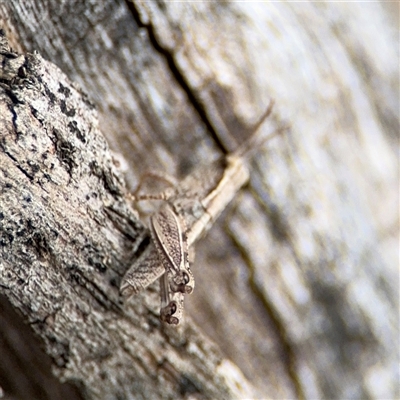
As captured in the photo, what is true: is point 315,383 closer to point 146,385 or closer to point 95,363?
point 146,385

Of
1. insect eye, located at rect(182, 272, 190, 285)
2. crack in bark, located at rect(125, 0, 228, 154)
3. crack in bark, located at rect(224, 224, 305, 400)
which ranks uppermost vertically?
crack in bark, located at rect(125, 0, 228, 154)

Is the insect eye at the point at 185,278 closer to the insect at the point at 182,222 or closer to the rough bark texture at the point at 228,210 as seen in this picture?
the insect at the point at 182,222

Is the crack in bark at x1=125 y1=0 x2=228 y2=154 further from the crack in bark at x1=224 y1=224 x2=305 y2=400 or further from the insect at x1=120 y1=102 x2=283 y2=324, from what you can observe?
the crack in bark at x1=224 y1=224 x2=305 y2=400

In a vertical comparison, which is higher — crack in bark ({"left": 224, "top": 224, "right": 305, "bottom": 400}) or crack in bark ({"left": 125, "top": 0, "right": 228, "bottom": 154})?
crack in bark ({"left": 125, "top": 0, "right": 228, "bottom": 154})

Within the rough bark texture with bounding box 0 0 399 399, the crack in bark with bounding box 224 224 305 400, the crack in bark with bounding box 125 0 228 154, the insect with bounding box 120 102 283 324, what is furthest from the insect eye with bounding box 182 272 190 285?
the crack in bark with bounding box 125 0 228 154

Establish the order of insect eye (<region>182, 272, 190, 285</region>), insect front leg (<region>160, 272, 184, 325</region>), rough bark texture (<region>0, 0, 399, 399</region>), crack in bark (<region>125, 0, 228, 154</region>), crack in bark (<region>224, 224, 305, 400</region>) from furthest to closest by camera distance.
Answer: crack in bark (<region>224, 224, 305, 400</region>) → crack in bark (<region>125, 0, 228, 154</region>) → insect eye (<region>182, 272, 190, 285</region>) → insect front leg (<region>160, 272, 184, 325</region>) → rough bark texture (<region>0, 0, 399, 399</region>)

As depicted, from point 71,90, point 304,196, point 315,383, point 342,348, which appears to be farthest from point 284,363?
Result: point 71,90

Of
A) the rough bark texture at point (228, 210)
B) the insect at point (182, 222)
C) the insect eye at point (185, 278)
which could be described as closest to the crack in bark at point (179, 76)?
the rough bark texture at point (228, 210)
